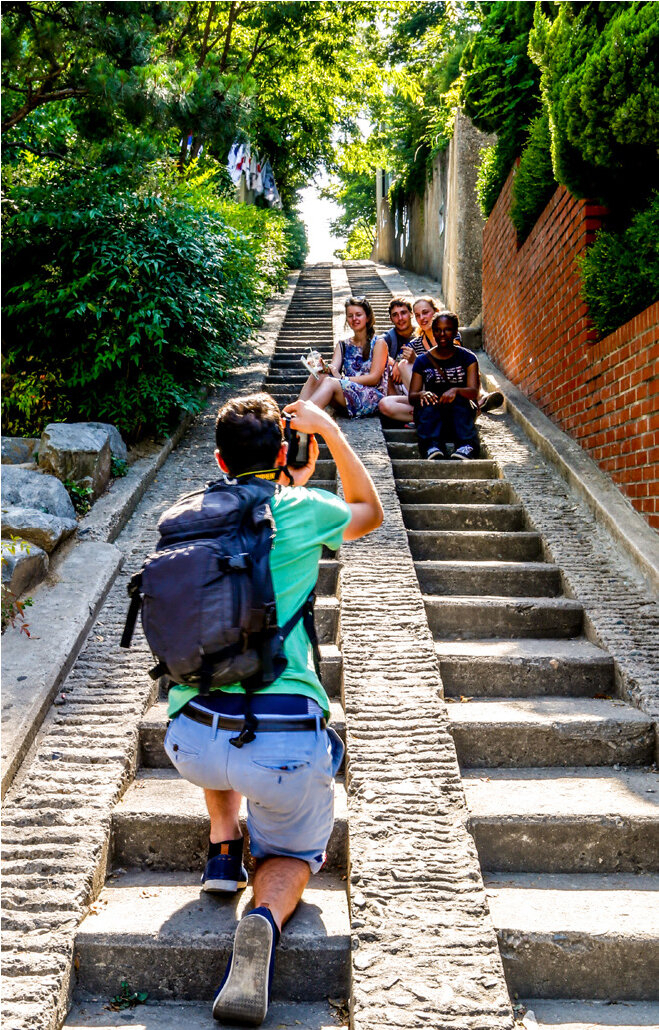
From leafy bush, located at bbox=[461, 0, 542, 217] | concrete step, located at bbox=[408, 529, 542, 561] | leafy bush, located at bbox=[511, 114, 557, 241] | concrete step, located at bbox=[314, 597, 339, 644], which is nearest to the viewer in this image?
concrete step, located at bbox=[314, 597, 339, 644]

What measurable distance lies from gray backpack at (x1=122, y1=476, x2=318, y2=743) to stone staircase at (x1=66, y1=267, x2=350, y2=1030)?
0.72m

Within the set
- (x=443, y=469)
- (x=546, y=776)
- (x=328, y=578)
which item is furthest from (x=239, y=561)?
(x=443, y=469)

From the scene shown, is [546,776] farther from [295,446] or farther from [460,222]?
[460,222]

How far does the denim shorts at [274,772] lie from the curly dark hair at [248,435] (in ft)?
2.20

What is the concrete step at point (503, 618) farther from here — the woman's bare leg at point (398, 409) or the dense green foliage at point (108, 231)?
the woman's bare leg at point (398, 409)

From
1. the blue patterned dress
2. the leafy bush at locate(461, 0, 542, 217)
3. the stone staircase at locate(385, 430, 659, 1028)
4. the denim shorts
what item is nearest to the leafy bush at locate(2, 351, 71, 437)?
the blue patterned dress

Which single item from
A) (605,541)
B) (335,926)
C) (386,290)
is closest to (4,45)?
(605,541)

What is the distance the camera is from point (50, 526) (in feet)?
14.0

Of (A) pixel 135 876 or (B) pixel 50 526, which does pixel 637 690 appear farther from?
(B) pixel 50 526

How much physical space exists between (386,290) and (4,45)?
32.5 feet

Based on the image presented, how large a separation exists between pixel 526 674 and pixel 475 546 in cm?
123

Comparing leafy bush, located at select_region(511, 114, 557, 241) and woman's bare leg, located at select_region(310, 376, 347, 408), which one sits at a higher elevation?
leafy bush, located at select_region(511, 114, 557, 241)

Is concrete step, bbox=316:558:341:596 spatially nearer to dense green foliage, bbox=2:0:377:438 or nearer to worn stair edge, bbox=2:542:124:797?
worn stair edge, bbox=2:542:124:797

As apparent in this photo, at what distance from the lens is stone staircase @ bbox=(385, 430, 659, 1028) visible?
245 centimetres
